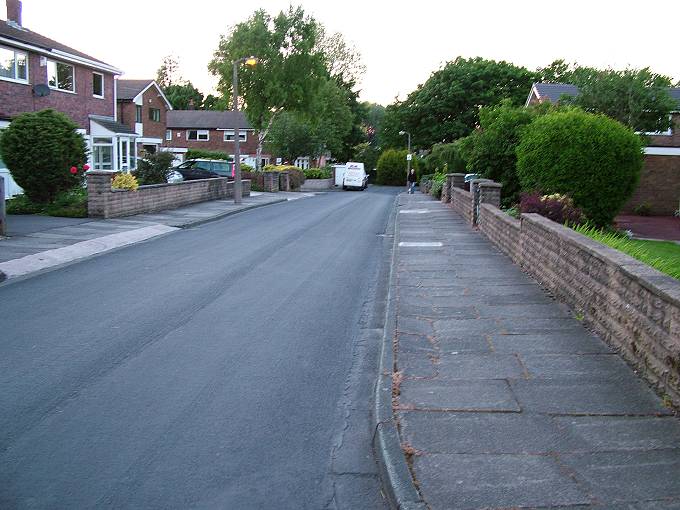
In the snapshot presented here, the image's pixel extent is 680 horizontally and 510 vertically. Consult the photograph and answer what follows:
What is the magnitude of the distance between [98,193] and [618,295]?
17.0m

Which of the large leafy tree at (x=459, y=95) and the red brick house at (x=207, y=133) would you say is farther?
the red brick house at (x=207, y=133)

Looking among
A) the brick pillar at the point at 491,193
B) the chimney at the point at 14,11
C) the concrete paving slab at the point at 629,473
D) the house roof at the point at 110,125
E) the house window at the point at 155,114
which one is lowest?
the concrete paving slab at the point at 629,473

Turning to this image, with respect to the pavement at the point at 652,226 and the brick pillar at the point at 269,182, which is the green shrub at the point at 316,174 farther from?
the pavement at the point at 652,226

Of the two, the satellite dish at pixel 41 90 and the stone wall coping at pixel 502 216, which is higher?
the satellite dish at pixel 41 90

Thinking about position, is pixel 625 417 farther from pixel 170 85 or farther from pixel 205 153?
pixel 170 85

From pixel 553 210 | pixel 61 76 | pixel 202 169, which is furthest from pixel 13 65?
pixel 553 210

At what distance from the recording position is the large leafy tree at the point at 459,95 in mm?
63125

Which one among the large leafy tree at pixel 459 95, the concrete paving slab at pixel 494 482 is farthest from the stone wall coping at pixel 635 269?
the large leafy tree at pixel 459 95

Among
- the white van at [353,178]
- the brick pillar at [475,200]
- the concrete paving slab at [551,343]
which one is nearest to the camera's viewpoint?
the concrete paving slab at [551,343]

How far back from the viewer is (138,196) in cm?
2333

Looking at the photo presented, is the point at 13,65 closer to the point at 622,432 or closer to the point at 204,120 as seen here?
the point at 622,432

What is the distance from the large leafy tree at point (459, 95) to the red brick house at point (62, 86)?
→ 3141 centimetres

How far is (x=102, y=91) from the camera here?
37.1 metres

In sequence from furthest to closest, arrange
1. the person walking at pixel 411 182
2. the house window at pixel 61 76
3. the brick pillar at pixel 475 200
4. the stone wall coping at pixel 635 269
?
the person walking at pixel 411 182 → the house window at pixel 61 76 → the brick pillar at pixel 475 200 → the stone wall coping at pixel 635 269
